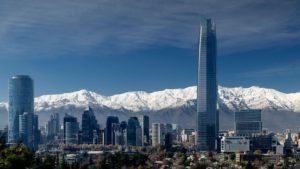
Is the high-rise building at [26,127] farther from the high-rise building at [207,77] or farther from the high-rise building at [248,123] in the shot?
the high-rise building at [248,123]

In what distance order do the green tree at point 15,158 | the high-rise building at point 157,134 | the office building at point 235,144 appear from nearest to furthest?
the green tree at point 15,158, the office building at point 235,144, the high-rise building at point 157,134

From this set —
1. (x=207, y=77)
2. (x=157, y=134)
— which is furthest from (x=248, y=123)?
(x=157, y=134)

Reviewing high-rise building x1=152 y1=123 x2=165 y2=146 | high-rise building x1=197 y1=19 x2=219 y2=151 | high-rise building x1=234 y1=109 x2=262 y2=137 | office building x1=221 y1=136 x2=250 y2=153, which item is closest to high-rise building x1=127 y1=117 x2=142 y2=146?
high-rise building x1=152 y1=123 x2=165 y2=146

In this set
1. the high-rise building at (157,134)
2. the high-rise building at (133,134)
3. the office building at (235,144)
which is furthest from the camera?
the high-rise building at (133,134)

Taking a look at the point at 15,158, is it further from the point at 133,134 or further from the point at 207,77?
the point at 207,77

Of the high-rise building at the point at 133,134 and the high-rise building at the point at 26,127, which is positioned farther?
the high-rise building at the point at 26,127

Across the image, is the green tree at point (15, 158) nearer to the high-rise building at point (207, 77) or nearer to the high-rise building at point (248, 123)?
the high-rise building at point (207, 77)

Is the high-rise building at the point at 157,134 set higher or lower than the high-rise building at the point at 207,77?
lower

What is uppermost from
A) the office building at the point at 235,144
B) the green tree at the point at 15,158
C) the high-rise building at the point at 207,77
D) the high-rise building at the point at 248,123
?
the high-rise building at the point at 207,77

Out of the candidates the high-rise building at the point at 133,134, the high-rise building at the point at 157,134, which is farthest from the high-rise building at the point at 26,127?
the high-rise building at the point at 157,134

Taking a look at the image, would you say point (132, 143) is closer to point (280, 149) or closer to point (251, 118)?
point (251, 118)
